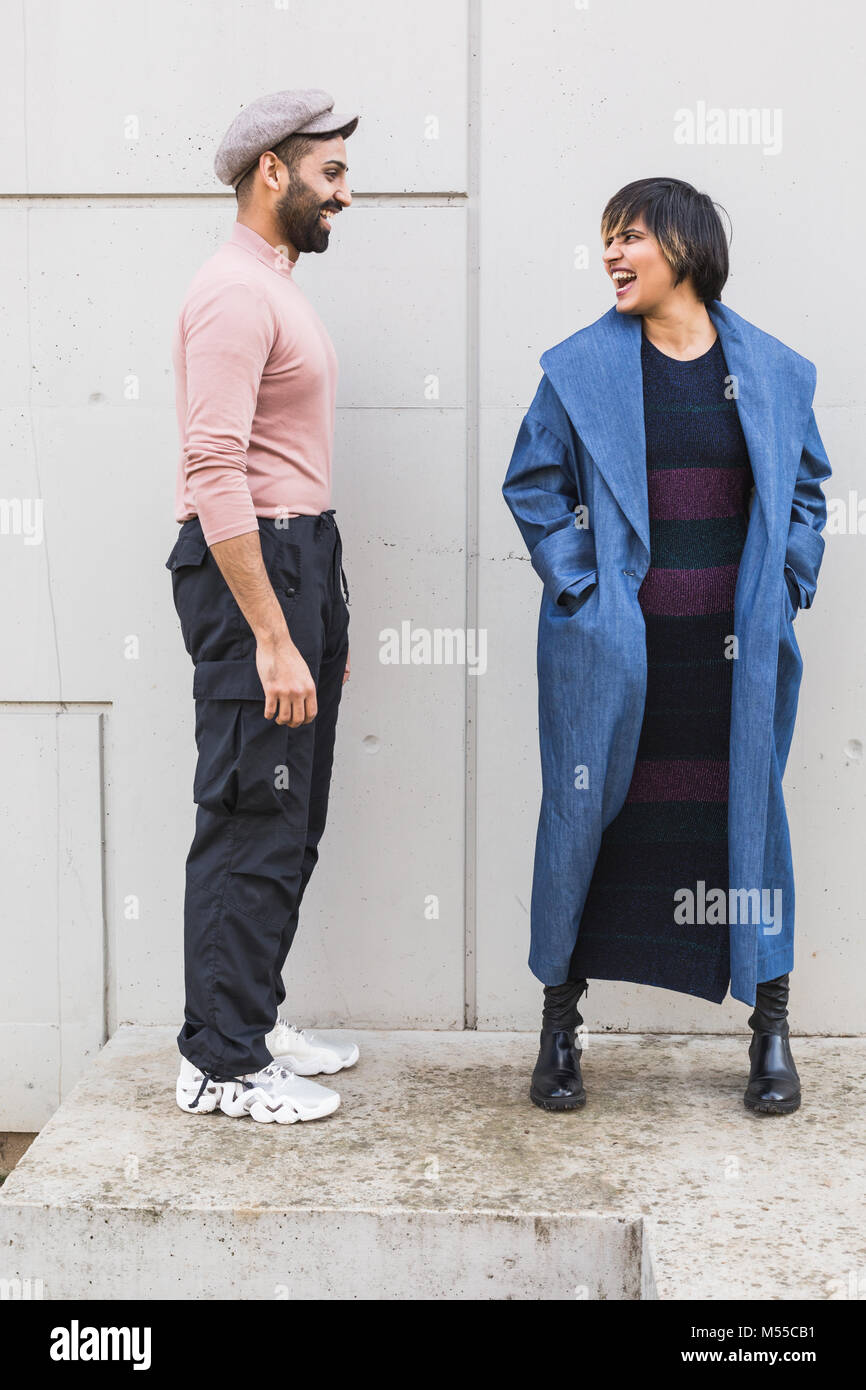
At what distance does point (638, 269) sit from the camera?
103 inches

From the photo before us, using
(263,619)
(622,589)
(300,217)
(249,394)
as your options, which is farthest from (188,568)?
(622,589)

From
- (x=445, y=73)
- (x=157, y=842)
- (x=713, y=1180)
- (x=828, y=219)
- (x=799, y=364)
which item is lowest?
(x=713, y=1180)

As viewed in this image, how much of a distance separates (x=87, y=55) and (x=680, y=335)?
1656mm

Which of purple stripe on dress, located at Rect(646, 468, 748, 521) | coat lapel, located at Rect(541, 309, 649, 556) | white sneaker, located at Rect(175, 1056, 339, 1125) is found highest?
coat lapel, located at Rect(541, 309, 649, 556)

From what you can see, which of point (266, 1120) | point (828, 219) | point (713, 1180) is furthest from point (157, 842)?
point (828, 219)

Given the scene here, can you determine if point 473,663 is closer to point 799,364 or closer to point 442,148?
point 799,364

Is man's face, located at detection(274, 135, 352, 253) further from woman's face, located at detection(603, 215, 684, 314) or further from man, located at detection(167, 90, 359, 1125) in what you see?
woman's face, located at detection(603, 215, 684, 314)

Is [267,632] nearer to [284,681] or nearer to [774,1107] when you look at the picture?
[284,681]

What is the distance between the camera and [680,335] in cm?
269

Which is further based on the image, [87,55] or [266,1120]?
[87,55]

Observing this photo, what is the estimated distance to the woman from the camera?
261 cm

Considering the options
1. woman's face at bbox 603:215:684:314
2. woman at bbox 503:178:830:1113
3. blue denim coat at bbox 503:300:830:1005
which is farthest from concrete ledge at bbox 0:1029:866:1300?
woman's face at bbox 603:215:684:314

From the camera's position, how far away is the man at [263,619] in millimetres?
2559

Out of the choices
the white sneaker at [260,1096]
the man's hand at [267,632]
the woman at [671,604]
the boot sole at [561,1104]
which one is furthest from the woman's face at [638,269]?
the white sneaker at [260,1096]
